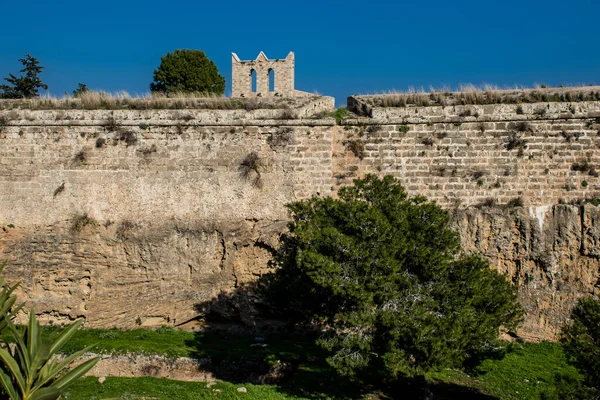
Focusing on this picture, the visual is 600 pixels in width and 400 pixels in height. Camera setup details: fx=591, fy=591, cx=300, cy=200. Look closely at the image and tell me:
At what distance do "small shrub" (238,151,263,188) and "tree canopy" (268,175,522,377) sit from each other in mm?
2967

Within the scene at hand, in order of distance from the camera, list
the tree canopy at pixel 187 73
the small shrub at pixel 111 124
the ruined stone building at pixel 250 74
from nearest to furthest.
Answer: the small shrub at pixel 111 124, the ruined stone building at pixel 250 74, the tree canopy at pixel 187 73

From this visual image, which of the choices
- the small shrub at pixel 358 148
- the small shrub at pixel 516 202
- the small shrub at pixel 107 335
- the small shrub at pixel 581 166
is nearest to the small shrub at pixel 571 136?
the small shrub at pixel 581 166

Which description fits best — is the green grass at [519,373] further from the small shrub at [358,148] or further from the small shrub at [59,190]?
the small shrub at [59,190]

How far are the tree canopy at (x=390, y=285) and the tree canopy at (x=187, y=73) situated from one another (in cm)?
1853

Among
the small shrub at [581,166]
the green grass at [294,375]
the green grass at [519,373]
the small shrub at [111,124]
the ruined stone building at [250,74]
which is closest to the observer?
the green grass at [294,375]

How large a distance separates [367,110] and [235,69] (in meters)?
8.69

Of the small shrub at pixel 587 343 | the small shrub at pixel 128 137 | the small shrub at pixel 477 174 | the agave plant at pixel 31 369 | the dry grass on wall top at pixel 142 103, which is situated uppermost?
the dry grass on wall top at pixel 142 103

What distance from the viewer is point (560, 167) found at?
12602 millimetres

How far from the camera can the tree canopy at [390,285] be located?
8.95m

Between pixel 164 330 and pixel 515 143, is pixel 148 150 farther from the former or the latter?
pixel 515 143

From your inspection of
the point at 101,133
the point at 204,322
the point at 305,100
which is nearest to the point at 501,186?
the point at 305,100

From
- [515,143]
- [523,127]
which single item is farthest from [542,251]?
[523,127]

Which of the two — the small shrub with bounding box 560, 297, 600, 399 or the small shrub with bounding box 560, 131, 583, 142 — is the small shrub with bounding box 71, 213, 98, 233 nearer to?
the small shrub with bounding box 560, 297, 600, 399

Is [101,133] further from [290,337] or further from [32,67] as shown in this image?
[32,67]
